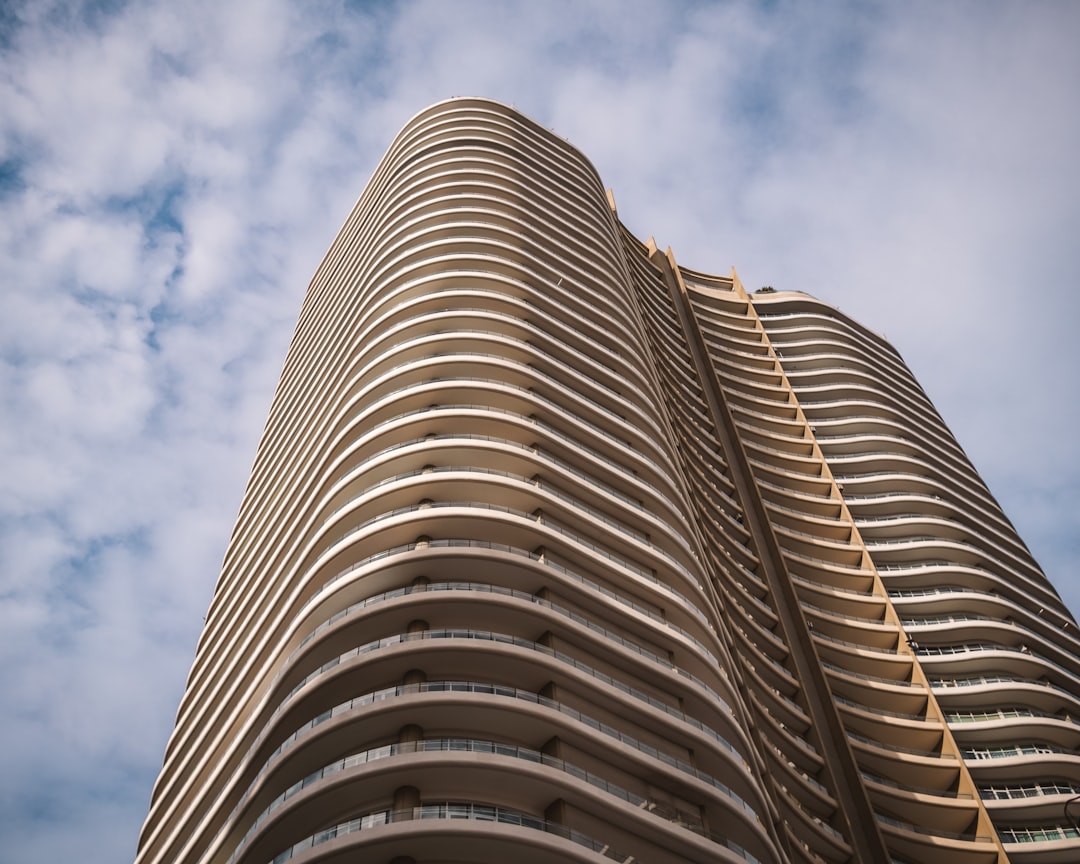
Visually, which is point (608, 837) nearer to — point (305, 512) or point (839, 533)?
point (305, 512)

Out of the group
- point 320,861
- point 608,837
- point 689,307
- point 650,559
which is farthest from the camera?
point 689,307

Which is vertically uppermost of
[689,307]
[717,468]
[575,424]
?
[689,307]

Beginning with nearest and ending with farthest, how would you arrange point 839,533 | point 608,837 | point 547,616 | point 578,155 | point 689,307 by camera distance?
point 608,837, point 547,616, point 839,533, point 578,155, point 689,307

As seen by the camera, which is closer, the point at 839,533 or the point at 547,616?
the point at 547,616

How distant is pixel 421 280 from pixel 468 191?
11282 millimetres

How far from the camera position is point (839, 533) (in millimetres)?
68625

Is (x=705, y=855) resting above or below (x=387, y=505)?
below

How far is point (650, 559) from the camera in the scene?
39.2 m

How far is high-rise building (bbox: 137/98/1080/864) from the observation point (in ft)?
95.1

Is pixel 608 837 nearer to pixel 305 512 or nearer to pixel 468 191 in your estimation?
pixel 305 512

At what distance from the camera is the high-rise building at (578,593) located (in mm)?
28984

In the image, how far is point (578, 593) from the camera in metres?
34.6

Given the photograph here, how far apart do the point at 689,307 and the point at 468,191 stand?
35846 millimetres

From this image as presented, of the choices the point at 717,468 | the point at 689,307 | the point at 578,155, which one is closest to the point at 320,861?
the point at 717,468
